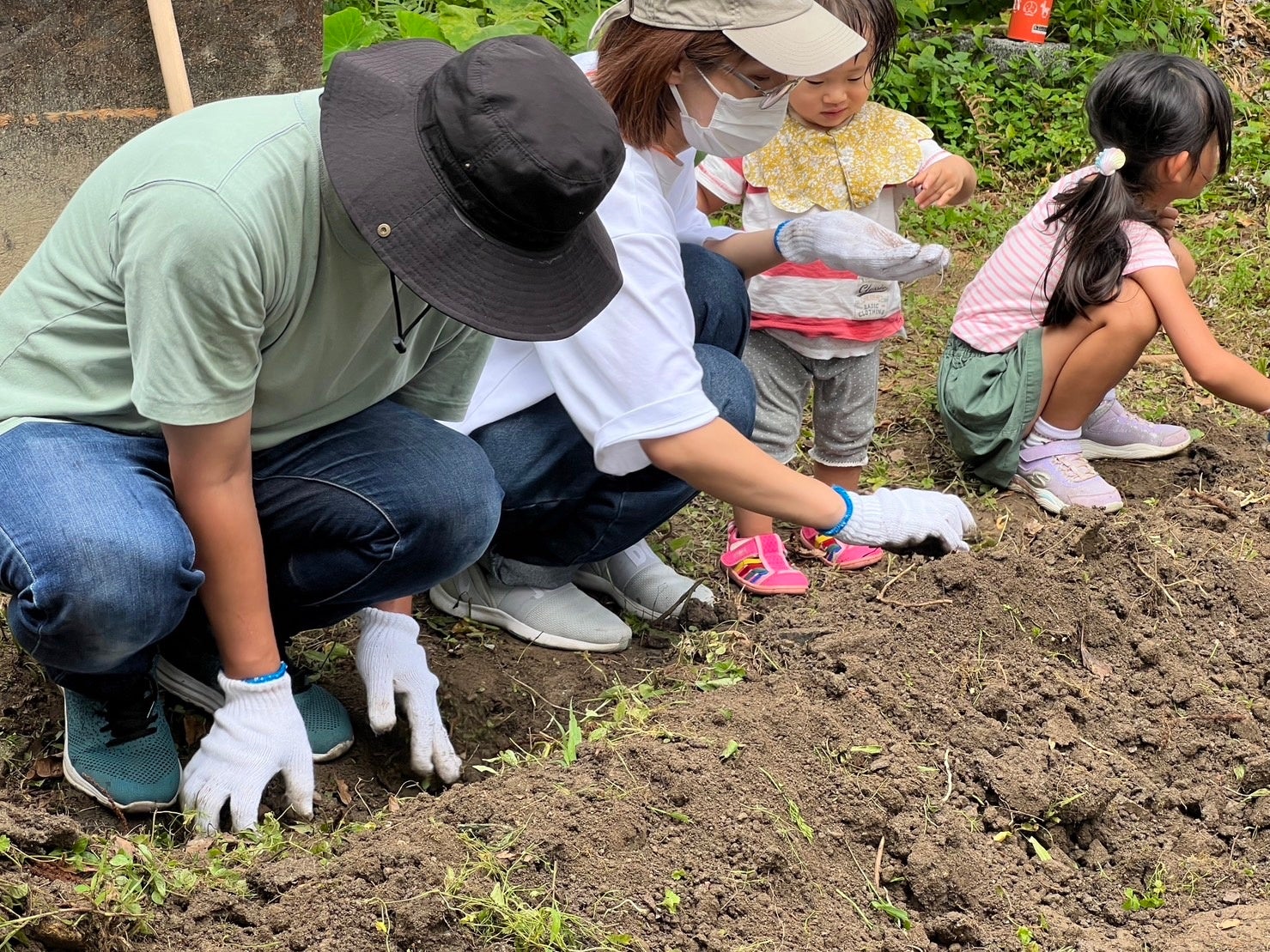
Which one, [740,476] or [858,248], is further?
[858,248]

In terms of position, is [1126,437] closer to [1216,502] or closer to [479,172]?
[1216,502]

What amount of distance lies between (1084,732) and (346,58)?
5.29 feet

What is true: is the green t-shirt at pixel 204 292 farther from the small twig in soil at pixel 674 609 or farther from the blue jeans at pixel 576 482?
the small twig in soil at pixel 674 609

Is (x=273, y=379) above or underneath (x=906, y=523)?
above

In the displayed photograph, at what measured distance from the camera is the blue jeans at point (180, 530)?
5.57 ft

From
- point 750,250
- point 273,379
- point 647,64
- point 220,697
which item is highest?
point 647,64

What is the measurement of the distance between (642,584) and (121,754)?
1.10 m

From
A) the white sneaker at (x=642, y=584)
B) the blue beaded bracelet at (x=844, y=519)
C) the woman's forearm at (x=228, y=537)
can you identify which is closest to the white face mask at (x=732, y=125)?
the blue beaded bracelet at (x=844, y=519)

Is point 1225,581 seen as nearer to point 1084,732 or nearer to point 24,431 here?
point 1084,732

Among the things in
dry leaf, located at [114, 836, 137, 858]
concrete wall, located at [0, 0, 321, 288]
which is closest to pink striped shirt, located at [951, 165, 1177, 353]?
concrete wall, located at [0, 0, 321, 288]

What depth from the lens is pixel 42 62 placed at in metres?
2.95

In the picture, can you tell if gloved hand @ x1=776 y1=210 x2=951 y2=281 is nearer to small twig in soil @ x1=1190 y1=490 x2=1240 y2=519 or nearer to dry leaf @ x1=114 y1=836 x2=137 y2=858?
small twig in soil @ x1=1190 y1=490 x2=1240 y2=519

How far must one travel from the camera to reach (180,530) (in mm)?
1747

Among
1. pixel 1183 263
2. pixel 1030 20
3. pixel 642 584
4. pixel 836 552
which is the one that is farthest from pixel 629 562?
pixel 1030 20
